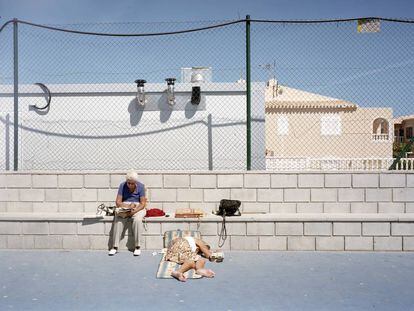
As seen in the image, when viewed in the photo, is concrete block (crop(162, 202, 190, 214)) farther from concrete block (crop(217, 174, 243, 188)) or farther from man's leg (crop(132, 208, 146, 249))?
concrete block (crop(217, 174, 243, 188))

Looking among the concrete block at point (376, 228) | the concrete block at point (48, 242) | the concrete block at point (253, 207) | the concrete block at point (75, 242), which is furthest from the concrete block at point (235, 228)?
the concrete block at point (48, 242)

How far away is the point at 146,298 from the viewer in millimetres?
4512

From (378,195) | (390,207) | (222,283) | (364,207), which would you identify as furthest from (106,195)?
(390,207)

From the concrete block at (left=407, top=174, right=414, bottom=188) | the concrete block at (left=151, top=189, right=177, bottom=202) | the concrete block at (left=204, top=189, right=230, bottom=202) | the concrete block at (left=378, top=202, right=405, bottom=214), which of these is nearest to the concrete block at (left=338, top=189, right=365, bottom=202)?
the concrete block at (left=378, top=202, right=405, bottom=214)

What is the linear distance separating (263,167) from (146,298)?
4623 millimetres

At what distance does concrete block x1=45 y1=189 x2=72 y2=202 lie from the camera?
24.1 feet

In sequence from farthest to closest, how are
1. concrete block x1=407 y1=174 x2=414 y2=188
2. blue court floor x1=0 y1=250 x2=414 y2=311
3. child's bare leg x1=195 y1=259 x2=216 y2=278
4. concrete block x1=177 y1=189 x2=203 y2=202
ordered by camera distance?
concrete block x1=177 y1=189 x2=203 y2=202 < concrete block x1=407 y1=174 x2=414 y2=188 < child's bare leg x1=195 y1=259 x2=216 y2=278 < blue court floor x1=0 y1=250 x2=414 y2=311

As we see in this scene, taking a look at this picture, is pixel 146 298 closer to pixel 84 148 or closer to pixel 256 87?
pixel 84 148

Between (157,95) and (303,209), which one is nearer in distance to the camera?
(303,209)

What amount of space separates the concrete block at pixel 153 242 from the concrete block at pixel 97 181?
54.5 inches

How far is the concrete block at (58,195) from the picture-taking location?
7332 mm

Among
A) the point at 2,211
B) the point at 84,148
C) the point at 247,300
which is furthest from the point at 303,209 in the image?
the point at 2,211

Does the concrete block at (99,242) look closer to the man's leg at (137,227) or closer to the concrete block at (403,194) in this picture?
the man's leg at (137,227)

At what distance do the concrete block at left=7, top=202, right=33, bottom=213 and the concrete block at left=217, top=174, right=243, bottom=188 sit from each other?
3.76 metres
